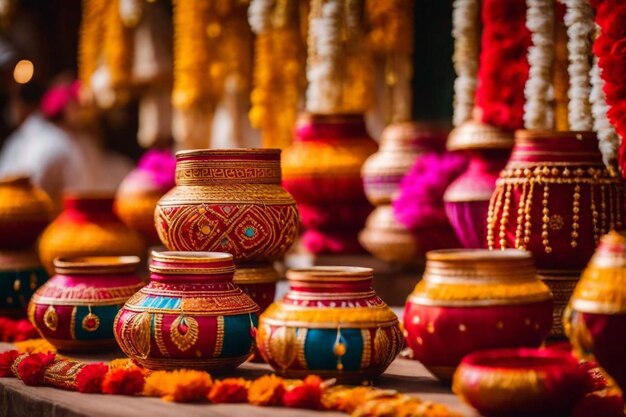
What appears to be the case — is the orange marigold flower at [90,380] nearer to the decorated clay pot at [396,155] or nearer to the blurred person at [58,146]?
the decorated clay pot at [396,155]

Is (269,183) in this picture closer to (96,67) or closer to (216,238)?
(216,238)

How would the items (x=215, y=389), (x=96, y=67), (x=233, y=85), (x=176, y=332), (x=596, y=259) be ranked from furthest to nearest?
(x=96, y=67), (x=233, y=85), (x=176, y=332), (x=215, y=389), (x=596, y=259)

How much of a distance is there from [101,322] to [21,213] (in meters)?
0.80

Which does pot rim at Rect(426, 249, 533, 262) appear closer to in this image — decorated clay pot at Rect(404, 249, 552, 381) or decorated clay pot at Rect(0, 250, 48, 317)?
decorated clay pot at Rect(404, 249, 552, 381)

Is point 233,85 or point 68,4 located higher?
point 68,4

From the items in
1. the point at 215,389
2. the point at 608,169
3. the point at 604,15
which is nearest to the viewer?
the point at 215,389

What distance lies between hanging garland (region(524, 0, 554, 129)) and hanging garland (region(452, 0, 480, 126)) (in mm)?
459

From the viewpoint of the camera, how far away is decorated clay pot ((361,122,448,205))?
10.8ft

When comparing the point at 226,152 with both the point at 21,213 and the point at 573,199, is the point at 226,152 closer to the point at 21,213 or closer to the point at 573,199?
the point at 573,199

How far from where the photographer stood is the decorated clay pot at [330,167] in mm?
3473

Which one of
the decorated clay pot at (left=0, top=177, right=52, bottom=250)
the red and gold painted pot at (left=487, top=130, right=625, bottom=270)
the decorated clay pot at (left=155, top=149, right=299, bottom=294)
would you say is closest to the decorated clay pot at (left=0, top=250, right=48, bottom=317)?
the decorated clay pot at (left=0, top=177, right=52, bottom=250)

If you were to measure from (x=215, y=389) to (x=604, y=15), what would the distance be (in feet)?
3.37

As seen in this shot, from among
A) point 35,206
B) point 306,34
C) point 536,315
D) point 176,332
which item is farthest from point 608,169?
point 306,34

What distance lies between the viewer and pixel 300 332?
1881 mm
